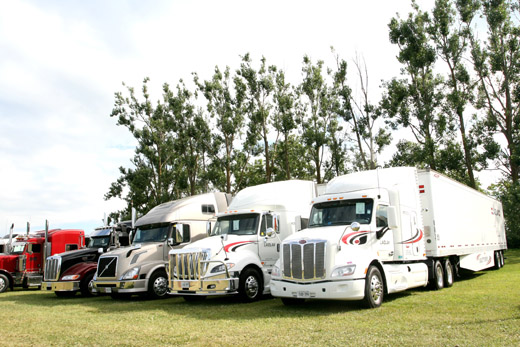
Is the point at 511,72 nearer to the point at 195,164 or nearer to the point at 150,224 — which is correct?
the point at 195,164

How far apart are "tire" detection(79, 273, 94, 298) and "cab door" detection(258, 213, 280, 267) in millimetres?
7729

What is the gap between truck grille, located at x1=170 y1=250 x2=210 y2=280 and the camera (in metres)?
11.5

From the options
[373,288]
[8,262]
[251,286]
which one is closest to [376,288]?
[373,288]

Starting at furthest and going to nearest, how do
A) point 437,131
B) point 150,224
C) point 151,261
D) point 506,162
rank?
1. point 506,162
2. point 437,131
3. point 150,224
4. point 151,261

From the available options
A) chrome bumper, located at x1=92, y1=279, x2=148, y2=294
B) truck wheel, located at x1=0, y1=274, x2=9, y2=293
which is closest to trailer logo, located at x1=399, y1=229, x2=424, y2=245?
chrome bumper, located at x1=92, y1=279, x2=148, y2=294

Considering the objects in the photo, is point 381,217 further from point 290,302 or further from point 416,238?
point 290,302

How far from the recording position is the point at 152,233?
15070 millimetres

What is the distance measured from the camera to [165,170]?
37.1 m

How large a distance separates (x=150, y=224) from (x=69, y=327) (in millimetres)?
6342

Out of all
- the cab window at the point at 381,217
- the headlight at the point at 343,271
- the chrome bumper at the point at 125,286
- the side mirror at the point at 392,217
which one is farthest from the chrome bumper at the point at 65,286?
the side mirror at the point at 392,217

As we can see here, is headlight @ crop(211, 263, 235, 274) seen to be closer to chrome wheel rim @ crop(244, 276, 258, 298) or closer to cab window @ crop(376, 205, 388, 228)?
chrome wheel rim @ crop(244, 276, 258, 298)

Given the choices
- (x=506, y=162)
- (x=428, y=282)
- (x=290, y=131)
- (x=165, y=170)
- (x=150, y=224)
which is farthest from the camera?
(x=165, y=170)

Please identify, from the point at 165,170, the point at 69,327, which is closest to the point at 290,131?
the point at 165,170

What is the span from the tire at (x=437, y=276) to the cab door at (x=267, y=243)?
4857 mm
